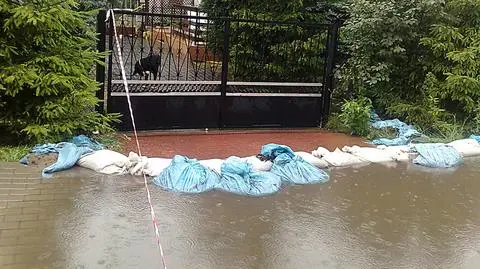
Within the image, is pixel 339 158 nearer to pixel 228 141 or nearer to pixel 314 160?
pixel 314 160

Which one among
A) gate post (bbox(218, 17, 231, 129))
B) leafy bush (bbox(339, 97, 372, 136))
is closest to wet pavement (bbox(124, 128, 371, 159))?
leafy bush (bbox(339, 97, 372, 136))

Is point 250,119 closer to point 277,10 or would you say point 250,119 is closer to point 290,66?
point 290,66

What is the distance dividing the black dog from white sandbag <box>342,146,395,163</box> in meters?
2.61

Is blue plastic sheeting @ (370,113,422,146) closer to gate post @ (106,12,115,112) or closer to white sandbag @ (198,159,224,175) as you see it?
white sandbag @ (198,159,224,175)

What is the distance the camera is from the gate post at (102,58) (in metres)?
6.26

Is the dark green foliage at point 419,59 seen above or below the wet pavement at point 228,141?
above

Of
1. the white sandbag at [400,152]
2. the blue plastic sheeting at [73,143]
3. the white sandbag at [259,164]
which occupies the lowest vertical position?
the white sandbag at [400,152]

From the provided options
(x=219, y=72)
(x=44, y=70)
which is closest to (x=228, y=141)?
(x=219, y=72)

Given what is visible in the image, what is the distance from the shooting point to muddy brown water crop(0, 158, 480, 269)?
11.9 feet

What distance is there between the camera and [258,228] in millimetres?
4195

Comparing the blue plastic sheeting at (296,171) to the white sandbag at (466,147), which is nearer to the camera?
the blue plastic sheeting at (296,171)

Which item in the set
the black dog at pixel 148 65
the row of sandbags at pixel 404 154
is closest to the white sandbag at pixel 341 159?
the row of sandbags at pixel 404 154

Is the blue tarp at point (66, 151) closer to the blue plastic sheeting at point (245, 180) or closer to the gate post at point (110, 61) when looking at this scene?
the gate post at point (110, 61)

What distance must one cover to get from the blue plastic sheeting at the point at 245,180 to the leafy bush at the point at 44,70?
1747 mm
